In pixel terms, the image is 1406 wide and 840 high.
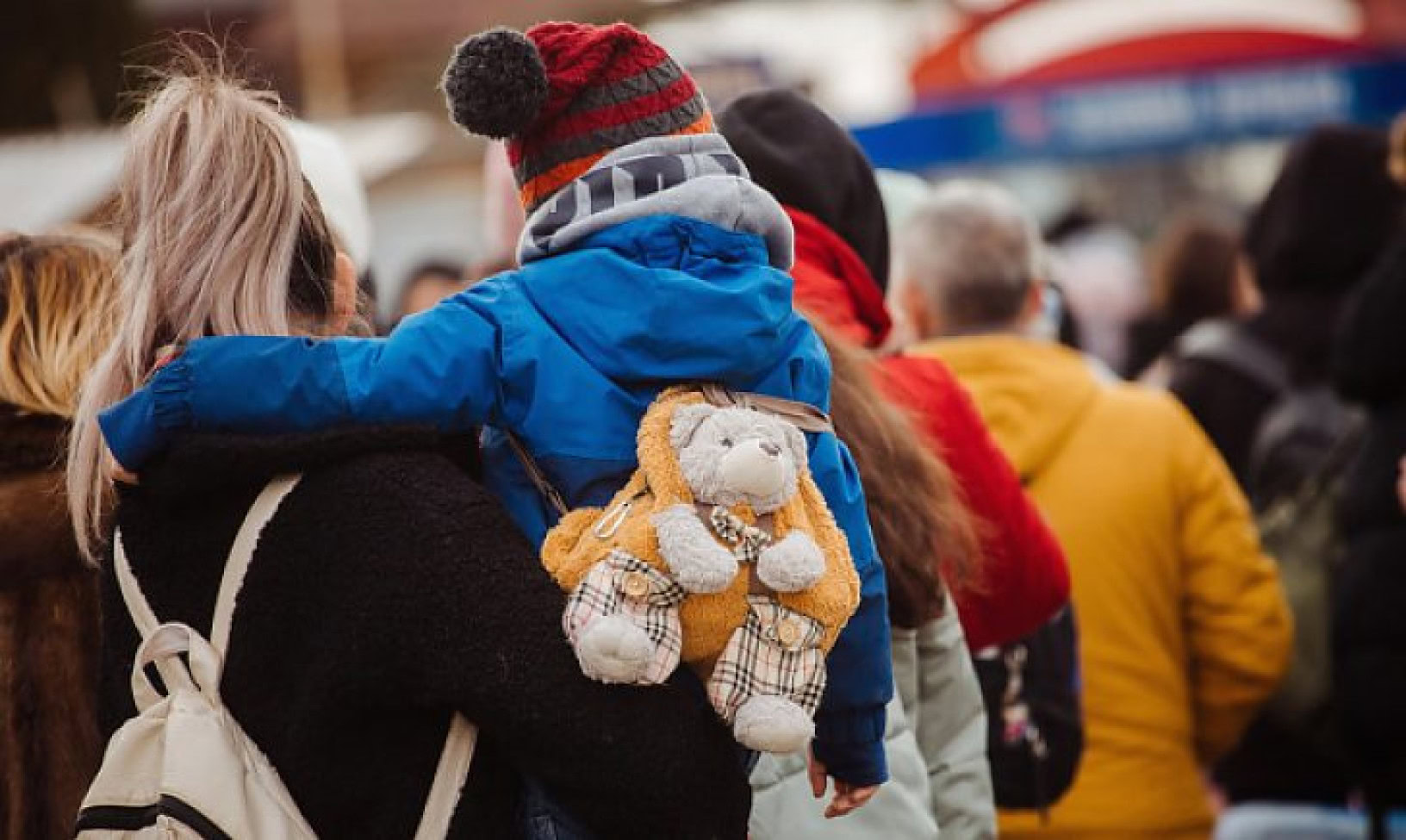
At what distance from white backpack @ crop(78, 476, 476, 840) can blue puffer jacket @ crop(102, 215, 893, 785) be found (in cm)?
13

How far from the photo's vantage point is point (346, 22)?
22891 mm

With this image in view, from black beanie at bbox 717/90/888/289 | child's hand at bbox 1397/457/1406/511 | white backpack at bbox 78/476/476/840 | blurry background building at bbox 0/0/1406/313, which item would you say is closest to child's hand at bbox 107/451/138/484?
white backpack at bbox 78/476/476/840

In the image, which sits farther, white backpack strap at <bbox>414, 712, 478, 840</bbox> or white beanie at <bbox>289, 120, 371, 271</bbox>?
white beanie at <bbox>289, 120, 371, 271</bbox>

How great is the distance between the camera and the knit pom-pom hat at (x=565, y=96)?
233 centimetres

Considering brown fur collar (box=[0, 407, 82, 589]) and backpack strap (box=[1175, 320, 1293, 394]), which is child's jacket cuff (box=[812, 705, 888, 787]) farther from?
backpack strap (box=[1175, 320, 1293, 394])

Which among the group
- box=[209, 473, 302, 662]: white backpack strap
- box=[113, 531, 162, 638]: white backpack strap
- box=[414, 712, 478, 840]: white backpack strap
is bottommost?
box=[414, 712, 478, 840]: white backpack strap

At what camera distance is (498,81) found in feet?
7.59

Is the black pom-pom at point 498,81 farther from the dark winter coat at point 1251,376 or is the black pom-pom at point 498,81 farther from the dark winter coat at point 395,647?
the dark winter coat at point 1251,376

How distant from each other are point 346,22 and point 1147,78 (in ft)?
42.2

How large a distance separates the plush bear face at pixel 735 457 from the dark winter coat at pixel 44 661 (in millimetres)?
1057

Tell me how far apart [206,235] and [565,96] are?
48 centimetres

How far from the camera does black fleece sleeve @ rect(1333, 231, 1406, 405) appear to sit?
4469 millimetres

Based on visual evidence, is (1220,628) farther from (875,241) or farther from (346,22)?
(346,22)

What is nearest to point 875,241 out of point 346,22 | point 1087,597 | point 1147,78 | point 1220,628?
point 1087,597
